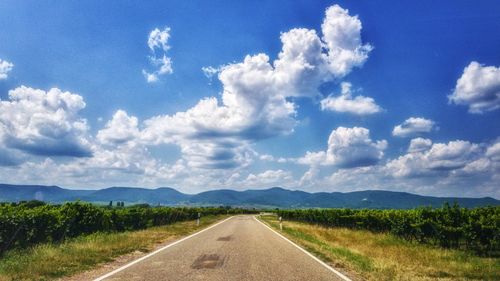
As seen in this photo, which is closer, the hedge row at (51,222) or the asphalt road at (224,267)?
the asphalt road at (224,267)

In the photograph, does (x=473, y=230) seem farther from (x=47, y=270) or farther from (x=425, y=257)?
(x=47, y=270)

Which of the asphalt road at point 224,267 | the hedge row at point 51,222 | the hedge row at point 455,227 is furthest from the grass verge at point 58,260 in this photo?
the hedge row at point 455,227

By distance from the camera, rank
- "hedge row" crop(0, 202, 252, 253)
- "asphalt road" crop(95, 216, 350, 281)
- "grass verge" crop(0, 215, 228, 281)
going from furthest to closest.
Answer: "hedge row" crop(0, 202, 252, 253)
"grass verge" crop(0, 215, 228, 281)
"asphalt road" crop(95, 216, 350, 281)

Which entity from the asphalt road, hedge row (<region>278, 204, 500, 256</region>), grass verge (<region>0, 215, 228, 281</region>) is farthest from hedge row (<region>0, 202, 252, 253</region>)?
hedge row (<region>278, 204, 500, 256</region>)

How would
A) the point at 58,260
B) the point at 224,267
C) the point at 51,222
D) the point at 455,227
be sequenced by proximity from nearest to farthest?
the point at 224,267, the point at 58,260, the point at 51,222, the point at 455,227

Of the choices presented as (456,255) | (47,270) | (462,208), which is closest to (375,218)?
(462,208)

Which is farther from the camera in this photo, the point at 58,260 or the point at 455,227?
the point at 455,227

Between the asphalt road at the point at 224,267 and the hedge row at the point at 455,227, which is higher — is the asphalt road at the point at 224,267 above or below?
below

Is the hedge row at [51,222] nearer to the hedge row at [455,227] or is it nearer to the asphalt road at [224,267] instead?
the asphalt road at [224,267]

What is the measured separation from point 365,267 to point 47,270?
29.8ft

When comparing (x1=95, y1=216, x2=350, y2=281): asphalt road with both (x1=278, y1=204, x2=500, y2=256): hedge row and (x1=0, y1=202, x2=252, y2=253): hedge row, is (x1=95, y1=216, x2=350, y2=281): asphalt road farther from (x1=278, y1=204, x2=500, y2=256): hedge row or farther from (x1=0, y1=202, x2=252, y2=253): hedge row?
(x1=278, y1=204, x2=500, y2=256): hedge row

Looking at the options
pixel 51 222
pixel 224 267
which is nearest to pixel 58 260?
pixel 224 267

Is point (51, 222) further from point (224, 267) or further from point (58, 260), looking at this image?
point (224, 267)

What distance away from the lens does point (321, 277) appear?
32.8 feet
